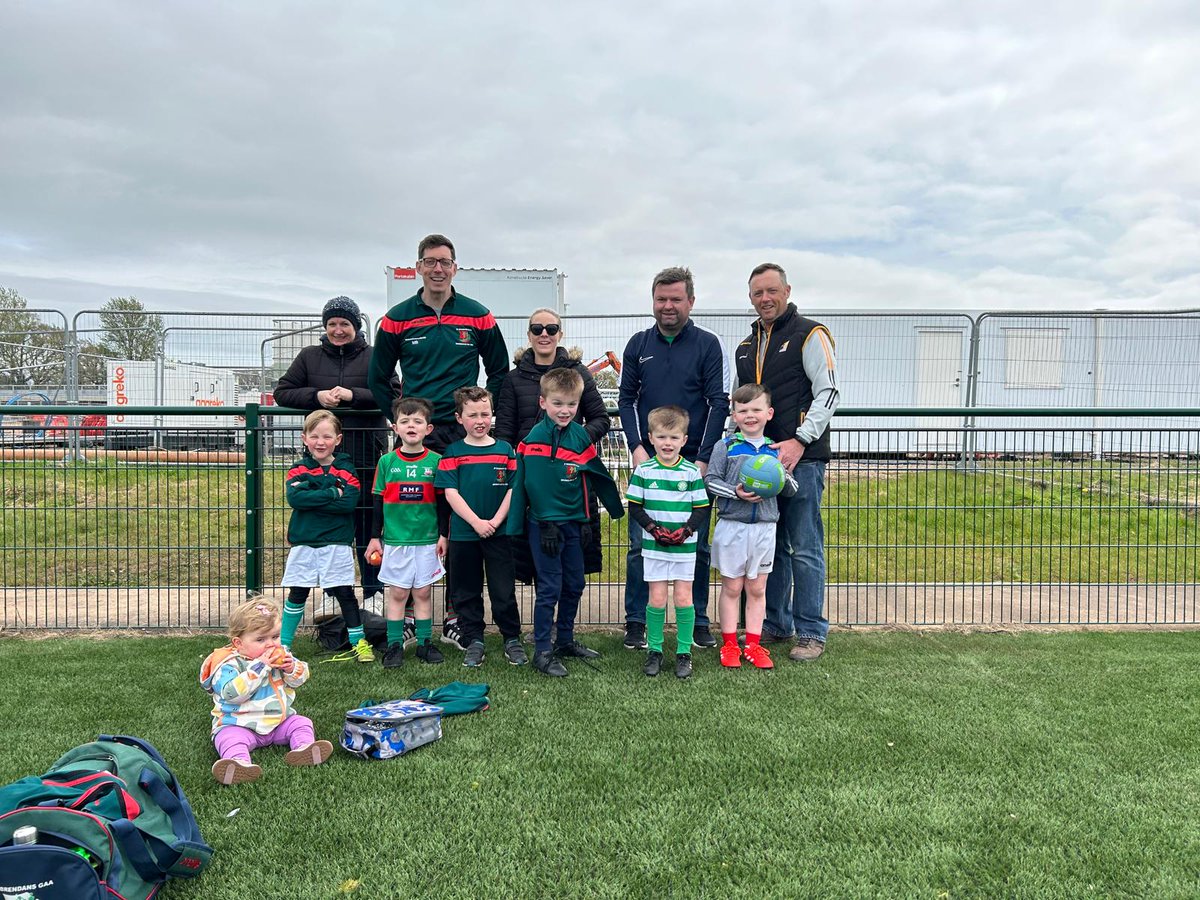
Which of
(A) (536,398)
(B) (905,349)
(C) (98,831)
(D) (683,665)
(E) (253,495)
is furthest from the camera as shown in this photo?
(B) (905,349)

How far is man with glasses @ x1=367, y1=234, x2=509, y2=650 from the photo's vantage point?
4391mm

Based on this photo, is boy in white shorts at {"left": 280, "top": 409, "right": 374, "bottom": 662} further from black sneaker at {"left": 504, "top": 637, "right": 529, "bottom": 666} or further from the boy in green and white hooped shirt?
the boy in green and white hooped shirt

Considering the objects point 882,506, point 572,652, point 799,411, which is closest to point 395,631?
point 572,652

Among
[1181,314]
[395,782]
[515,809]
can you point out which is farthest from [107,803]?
[1181,314]

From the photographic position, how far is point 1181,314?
32.8 feet

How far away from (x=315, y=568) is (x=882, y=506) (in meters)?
3.73

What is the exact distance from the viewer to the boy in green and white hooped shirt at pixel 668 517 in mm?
4031

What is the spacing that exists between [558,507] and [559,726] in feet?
4.00

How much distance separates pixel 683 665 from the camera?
13.1 feet

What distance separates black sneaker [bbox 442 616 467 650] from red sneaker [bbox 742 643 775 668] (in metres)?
1.66

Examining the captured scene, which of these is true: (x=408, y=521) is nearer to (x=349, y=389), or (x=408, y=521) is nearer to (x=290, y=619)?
(x=290, y=619)

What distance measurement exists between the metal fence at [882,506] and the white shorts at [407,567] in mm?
1278

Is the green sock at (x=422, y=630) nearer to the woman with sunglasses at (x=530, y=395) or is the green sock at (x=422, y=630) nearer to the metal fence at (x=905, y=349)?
the woman with sunglasses at (x=530, y=395)

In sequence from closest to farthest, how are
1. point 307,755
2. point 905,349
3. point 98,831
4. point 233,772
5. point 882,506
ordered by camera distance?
point 98,831 → point 233,772 → point 307,755 → point 882,506 → point 905,349
